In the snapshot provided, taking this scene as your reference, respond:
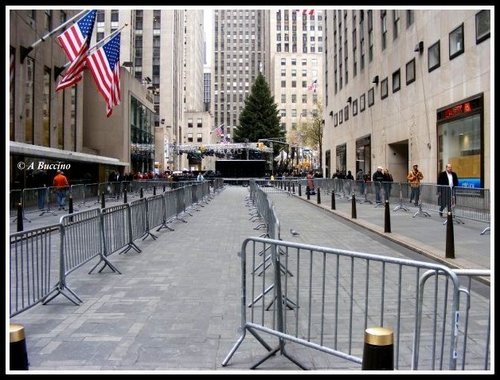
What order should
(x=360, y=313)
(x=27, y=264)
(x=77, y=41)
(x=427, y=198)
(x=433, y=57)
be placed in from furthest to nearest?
1. (x=433, y=57)
2. (x=77, y=41)
3. (x=427, y=198)
4. (x=360, y=313)
5. (x=27, y=264)

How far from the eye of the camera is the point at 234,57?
7712 inches

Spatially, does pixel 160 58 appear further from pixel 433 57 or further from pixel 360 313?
pixel 360 313

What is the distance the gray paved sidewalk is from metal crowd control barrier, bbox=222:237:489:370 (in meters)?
0.25

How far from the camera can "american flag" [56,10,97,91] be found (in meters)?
19.7

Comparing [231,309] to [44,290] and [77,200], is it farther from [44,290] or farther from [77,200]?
[77,200]

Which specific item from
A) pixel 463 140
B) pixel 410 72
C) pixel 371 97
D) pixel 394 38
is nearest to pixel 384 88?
pixel 371 97

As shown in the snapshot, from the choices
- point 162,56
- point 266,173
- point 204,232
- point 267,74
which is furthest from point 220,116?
point 204,232

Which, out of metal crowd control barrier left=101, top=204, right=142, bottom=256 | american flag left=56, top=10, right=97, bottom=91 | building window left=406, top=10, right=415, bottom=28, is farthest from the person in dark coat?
building window left=406, top=10, right=415, bottom=28

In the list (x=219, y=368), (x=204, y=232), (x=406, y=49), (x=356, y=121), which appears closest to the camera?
(x=219, y=368)

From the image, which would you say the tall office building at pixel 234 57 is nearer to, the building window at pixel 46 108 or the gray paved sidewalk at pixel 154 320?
the building window at pixel 46 108

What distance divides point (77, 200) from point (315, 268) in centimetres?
1825

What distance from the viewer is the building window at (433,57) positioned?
2480cm

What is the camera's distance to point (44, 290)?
23.2 ft

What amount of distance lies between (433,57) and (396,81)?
6408mm
